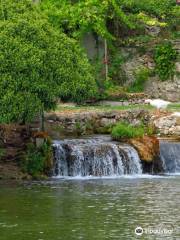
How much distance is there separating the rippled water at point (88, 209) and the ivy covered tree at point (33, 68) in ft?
9.95

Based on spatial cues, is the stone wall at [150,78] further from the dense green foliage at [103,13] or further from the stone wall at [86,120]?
the stone wall at [86,120]

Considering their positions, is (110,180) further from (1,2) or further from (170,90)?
(170,90)

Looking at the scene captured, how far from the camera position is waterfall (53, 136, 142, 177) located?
3484cm

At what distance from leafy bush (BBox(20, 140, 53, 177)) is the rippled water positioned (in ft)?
6.00

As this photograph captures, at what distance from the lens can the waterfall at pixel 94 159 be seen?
34.8 m

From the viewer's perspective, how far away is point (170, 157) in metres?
36.8

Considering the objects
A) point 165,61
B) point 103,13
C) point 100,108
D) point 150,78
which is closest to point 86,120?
point 100,108

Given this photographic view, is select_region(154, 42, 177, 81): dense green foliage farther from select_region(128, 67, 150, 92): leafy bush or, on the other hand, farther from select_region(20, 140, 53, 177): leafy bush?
select_region(20, 140, 53, 177): leafy bush

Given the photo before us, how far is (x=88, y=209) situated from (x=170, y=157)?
12753mm

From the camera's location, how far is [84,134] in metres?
40.0

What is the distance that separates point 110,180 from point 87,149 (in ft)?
9.63

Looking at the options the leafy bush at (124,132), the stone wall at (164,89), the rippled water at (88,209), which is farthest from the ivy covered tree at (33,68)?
the stone wall at (164,89)

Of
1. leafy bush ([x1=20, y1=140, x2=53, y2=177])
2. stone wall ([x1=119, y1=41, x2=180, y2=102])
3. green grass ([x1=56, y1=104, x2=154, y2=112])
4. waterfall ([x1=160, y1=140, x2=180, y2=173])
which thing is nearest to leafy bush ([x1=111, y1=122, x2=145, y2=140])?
waterfall ([x1=160, y1=140, x2=180, y2=173])

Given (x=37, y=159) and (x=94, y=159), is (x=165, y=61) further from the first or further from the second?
(x=37, y=159)
